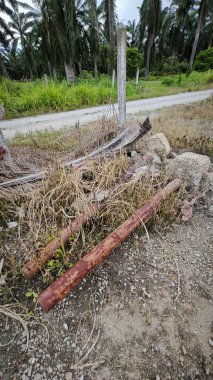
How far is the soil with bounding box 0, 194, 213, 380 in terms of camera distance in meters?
1.07

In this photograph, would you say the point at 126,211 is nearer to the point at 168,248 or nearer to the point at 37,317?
the point at 168,248

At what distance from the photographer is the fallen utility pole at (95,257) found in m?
1.19

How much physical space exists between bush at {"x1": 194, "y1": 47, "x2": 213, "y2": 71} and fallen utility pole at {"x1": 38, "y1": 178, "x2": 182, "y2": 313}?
28771 millimetres

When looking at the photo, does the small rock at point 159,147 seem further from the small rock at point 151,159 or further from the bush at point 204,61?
the bush at point 204,61

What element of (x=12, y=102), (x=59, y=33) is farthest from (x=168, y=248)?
(x=59, y=33)

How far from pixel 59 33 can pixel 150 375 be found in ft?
53.3

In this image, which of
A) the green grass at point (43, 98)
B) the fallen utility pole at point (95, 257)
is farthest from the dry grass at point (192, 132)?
the green grass at point (43, 98)

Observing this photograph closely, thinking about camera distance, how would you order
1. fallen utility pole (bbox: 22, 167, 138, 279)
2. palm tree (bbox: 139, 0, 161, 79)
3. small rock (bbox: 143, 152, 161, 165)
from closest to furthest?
fallen utility pole (bbox: 22, 167, 138, 279) < small rock (bbox: 143, 152, 161, 165) < palm tree (bbox: 139, 0, 161, 79)

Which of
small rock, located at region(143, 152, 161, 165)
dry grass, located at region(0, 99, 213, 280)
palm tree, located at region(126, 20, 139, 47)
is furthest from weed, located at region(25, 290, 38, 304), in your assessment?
palm tree, located at region(126, 20, 139, 47)

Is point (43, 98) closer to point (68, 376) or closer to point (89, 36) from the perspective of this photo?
point (68, 376)

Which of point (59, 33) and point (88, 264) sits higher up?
point (59, 33)

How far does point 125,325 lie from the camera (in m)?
1.24

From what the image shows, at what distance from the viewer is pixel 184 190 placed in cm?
220

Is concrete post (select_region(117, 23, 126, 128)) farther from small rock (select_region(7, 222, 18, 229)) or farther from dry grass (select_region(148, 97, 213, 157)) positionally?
small rock (select_region(7, 222, 18, 229))
